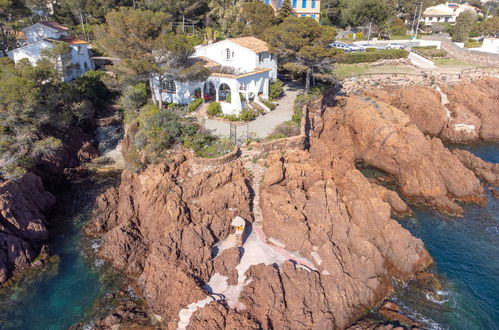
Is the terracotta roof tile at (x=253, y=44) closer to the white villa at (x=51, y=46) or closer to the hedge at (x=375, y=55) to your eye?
the white villa at (x=51, y=46)

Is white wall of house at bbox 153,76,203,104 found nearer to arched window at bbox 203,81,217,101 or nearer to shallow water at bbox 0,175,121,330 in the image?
arched window at bbox 203,81,217,101

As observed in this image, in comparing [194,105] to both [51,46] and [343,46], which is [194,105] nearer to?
[51,46]

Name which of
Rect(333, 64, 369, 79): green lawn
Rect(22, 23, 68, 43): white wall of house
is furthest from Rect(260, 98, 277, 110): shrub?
Rect(22, 23, 68, 43): white wall of house

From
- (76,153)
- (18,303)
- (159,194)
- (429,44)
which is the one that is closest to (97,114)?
(76,153)

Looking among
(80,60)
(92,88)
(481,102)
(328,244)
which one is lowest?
(328,244)

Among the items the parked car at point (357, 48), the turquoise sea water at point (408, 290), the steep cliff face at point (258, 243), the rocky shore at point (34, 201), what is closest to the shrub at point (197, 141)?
the steep cliff face at point (258, 243)

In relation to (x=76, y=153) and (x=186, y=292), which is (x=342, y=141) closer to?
(x=186, y=292)

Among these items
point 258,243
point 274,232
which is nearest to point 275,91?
point 274,232
